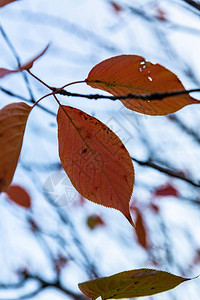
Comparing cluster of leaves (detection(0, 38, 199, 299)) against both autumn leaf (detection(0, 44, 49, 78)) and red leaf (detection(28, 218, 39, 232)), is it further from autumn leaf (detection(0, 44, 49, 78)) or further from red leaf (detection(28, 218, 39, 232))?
red leaf (detection(28, 218, 39, 232))

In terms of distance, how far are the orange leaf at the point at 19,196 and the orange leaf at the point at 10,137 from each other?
5.03 feet

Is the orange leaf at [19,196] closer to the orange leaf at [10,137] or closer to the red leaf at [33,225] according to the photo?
the red leaf at [33,225]

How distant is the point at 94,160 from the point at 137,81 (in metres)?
0.15

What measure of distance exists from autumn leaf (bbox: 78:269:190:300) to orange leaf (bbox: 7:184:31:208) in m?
1.58

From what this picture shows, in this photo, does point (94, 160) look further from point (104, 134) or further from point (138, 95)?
point (138, 95)

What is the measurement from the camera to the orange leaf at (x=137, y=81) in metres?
0.51

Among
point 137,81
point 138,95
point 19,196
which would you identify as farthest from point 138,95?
point 19,196

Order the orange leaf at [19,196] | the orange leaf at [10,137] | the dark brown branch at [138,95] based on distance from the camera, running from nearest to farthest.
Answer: the dark brown branch at [138,95]
the orange leaf at [10,137]
the orange leaf at [19,196]

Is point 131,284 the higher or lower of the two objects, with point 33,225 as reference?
lower

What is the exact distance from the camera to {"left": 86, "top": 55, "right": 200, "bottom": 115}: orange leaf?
509mm

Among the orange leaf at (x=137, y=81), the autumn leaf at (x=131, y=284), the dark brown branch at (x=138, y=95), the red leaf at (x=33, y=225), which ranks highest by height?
the red leaf at (x=33, y=225)

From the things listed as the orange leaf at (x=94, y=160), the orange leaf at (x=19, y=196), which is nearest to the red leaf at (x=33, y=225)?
the orange leaf at (x=19, y=196)

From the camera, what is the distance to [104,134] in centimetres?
55

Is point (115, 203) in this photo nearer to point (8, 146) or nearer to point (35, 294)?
point (8, 146)
